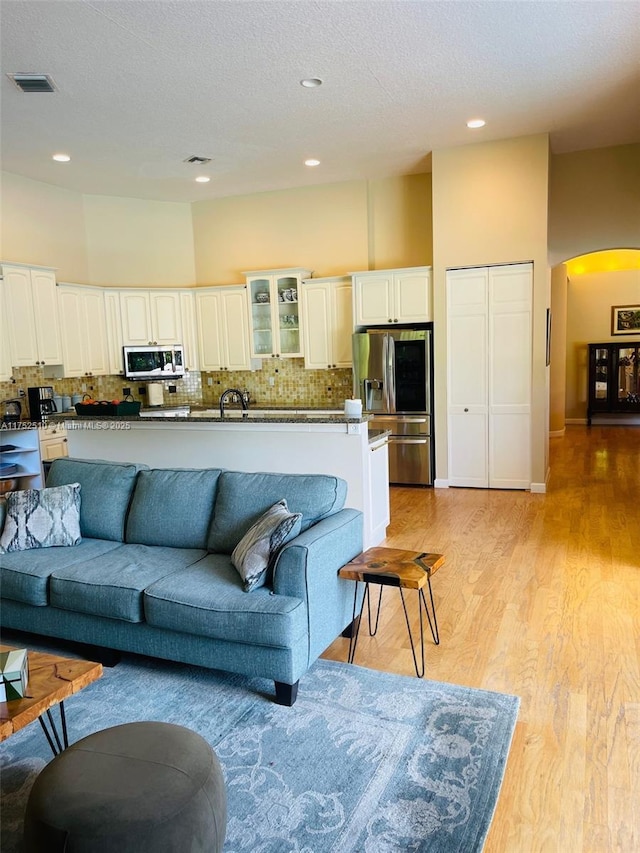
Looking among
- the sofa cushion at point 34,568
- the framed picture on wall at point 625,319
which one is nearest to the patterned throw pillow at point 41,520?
the sofa cushion at point 34,568

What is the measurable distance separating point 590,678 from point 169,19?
161 inches

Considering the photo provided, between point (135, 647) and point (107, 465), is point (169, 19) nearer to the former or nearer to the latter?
point (107, 465)

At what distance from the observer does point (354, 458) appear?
4.13m

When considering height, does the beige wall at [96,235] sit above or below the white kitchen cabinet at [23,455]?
above

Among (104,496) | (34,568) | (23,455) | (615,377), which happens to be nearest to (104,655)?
(34,568)

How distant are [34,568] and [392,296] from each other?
181 inches

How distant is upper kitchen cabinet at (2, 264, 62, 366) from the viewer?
5.76 m

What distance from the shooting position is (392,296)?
6.43m

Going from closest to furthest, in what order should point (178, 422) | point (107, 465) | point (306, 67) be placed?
point (107, 465) < point (306, 67) < point (178, 422)

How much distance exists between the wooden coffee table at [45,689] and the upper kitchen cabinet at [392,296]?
5.02m

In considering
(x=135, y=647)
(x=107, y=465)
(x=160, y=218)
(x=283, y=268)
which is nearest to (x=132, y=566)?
(x=135, y=647)

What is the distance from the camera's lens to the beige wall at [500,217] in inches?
225

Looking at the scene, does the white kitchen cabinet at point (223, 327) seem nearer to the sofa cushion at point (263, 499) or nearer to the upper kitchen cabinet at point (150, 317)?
the upper kitchen cabinet at point (150, 317)

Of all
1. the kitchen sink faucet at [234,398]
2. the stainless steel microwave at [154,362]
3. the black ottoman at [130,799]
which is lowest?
the black ottoman at [130,799]
